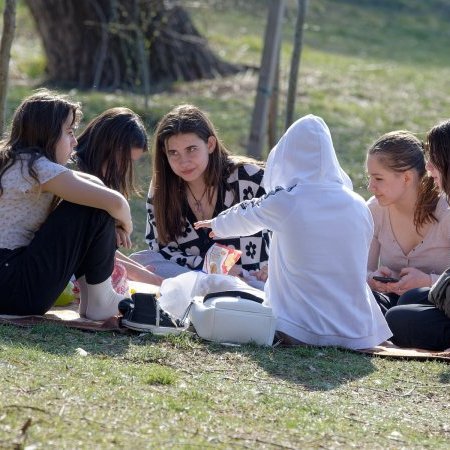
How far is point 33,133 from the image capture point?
14.9ft

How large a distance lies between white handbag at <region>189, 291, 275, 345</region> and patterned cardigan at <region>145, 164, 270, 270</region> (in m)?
1.20

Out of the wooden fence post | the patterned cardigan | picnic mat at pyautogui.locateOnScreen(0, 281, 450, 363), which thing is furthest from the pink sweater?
the wooden fence post

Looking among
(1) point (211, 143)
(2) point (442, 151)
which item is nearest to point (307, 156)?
(2) point (442, 151)

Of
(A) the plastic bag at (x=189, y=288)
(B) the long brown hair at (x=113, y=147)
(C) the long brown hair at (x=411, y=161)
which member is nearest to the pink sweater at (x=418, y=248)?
(C) the long brown hair at (x=411, y=161)

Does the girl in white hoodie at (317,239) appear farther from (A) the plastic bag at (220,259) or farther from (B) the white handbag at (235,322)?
(A) the plastic bag at (220,259)

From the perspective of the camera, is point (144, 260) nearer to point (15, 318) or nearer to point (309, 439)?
point (15, 318)

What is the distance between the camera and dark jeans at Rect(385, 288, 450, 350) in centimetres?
475

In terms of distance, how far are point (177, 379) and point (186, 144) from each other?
1.91m

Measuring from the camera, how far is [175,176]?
565cm

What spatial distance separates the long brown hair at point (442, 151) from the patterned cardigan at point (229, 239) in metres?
1.17

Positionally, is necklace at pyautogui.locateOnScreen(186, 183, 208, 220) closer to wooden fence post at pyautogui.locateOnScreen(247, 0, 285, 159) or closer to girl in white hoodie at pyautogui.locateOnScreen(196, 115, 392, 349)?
girl in white hoodie at pyautogui.locateOnScreen(196, 115, 392, 349)

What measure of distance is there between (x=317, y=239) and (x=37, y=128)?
130 centimetres

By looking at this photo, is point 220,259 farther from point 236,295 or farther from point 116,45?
point 116,45

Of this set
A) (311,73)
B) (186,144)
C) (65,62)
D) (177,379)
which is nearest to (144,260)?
(186,144)
